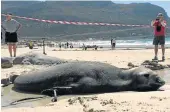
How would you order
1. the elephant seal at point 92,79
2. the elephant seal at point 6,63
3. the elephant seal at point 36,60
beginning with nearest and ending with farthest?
the elephant seal at point 92,79, the elephant seal at point 6,63, the elephant seal at point 36,60

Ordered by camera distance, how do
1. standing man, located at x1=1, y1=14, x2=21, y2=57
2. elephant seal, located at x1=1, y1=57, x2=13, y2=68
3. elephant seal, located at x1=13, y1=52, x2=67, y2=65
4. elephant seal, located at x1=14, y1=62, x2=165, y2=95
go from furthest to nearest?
standing man, located at x1=1, y1=14, x2=21, y2=57
elephant seal, located at x1=13, y1=52, x2=67, y2=65
elephant seal, located at x1=1, y1=57, x2=13, y2=68
elephant seal, located at x1=14, y1=62, x2=165, y2=95

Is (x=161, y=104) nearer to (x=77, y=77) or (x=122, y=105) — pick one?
(x=122, y=105)

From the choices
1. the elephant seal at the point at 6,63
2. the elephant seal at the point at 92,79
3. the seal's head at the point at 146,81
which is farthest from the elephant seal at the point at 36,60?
the seal's head at the point at 146,81

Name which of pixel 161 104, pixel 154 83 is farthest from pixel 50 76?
pixel 161 104

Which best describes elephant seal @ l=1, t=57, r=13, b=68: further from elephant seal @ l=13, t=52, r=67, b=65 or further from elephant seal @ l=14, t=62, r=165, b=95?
elephant seal @ l=14, t=62, r=165, b=95

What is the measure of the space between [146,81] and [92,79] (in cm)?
101

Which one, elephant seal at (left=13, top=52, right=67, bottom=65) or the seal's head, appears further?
elephant seal at (left=13, top=52, right=67, bottom=65)

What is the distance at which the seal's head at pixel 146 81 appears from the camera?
827 centimetres

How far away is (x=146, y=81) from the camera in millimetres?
8312

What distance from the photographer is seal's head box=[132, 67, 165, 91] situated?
8.27 m

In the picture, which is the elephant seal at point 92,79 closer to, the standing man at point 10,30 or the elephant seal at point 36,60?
the elephant seal at point 36,60

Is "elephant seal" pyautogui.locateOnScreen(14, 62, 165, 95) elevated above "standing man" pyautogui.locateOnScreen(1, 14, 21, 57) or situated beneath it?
situated beneath

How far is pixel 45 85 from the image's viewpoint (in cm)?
839

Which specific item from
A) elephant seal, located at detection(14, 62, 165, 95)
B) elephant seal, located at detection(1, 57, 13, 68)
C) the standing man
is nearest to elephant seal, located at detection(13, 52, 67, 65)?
elephant seal, located at detection(1, 57, 13, 68)
